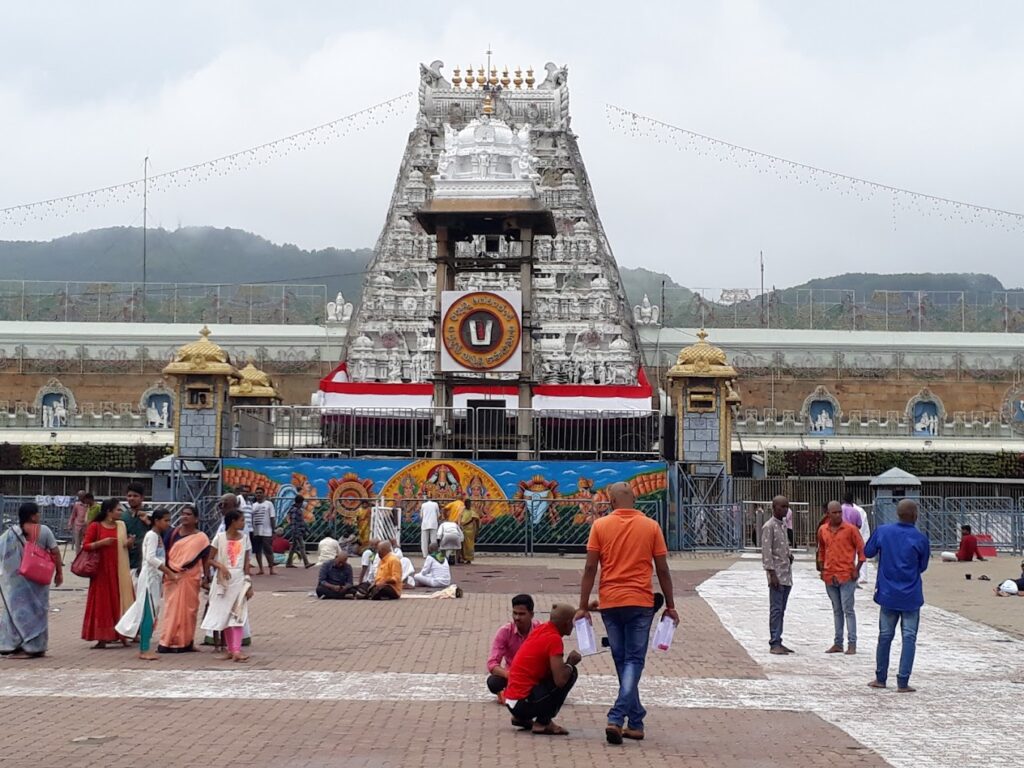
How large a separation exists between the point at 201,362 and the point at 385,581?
41.5 feet

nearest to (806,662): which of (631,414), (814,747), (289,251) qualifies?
(814,747)

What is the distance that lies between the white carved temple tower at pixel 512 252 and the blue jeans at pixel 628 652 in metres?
36.0

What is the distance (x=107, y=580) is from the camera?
45.0ft

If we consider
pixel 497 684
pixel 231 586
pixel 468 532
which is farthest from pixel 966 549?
pixel 497 684

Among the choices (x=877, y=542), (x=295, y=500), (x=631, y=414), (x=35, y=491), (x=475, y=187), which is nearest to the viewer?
(x=877, y=542)

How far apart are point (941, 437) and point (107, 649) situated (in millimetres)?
40340

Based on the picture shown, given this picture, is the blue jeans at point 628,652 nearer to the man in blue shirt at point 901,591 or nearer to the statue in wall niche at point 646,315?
the man in blue shirt at point 901,591

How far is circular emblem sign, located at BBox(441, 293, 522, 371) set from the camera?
3055 centimetres

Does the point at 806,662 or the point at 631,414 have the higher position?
the point at 631,414

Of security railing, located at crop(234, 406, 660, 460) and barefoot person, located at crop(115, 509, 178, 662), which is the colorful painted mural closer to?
security railing, located at crop(234, 406, 660, 460)

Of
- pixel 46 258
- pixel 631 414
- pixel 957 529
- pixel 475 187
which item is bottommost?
pixel 957 529

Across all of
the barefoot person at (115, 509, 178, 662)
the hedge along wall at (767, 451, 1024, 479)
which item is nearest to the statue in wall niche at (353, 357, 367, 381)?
the hedge along wall at (767, 451, 1024, 479)

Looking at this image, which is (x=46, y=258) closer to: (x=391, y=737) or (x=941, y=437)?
(x=941, y=437)

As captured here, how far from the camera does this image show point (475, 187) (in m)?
35.2
